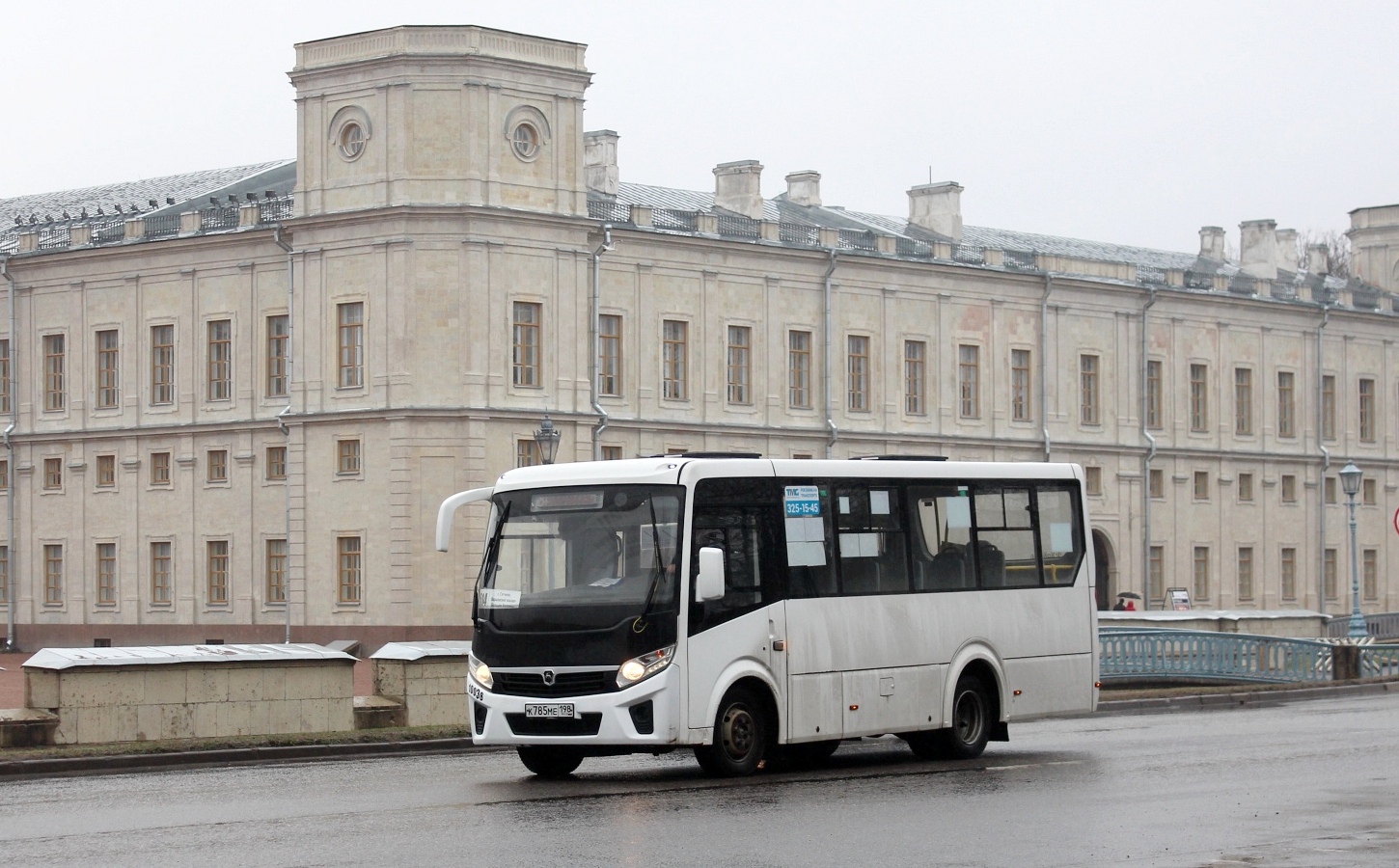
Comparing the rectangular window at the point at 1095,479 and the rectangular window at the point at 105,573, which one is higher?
the rectangular window at the point at 1095,479

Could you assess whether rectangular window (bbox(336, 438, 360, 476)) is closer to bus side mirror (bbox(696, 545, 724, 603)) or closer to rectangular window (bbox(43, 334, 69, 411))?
rectangular window (bbox(43, 334, 69, 411))

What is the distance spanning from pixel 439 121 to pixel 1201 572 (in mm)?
28904

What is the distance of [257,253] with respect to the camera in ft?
177

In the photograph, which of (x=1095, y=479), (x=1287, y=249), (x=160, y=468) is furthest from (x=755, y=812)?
(x=1287, y=249)

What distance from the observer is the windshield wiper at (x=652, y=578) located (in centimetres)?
1864

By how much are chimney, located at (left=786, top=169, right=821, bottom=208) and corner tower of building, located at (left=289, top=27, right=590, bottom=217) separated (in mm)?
15888

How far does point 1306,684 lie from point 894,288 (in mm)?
26424

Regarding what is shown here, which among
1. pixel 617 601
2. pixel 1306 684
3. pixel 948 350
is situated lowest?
pixel 1306 684

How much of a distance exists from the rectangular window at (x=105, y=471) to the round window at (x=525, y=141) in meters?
13.1

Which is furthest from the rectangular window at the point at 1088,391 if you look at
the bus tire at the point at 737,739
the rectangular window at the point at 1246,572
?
the bus tire at the point at 737,739

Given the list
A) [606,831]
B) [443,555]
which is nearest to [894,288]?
[443,555]

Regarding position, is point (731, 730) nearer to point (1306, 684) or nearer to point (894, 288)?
point (1306, 684)

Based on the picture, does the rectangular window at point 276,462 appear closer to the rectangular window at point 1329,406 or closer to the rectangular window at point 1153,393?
the rectangular window at point 1153,393

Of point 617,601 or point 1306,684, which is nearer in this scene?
point 617,601
